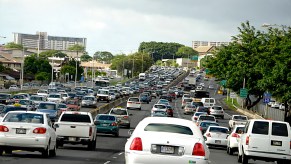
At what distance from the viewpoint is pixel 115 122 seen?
1679 inches

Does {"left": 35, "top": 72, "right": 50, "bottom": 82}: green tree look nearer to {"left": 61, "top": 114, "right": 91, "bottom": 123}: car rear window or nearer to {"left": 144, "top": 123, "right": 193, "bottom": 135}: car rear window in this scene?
{"left": 61, "top": 114, "right": 91, "bottom": 123}: car rear window

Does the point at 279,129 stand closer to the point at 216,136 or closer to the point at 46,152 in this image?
the point at 46,152

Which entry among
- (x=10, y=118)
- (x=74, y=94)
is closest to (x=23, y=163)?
(x=10, y=118)

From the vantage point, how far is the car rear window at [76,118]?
3125 centimetres

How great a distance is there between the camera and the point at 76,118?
103 feet

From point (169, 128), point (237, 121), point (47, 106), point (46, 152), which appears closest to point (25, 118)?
point (46, 152)

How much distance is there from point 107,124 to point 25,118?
18341 millimetres

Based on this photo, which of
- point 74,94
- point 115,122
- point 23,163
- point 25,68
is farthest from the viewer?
point 25,68

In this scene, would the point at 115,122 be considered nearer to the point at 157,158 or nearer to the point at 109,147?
the point at 109,147

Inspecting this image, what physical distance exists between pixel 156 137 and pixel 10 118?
386 inches

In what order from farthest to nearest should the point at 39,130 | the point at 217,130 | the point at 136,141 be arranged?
the point at 217,130, the point at 39,130, the point at 136,141

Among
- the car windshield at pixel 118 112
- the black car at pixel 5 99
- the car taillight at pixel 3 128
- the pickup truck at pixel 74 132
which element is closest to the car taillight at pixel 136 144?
the car taillight at pixel 3 128

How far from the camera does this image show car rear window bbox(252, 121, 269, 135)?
26578 mm

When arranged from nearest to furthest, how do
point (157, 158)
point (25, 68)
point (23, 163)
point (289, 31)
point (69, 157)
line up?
1. point (157, 158)
2. point (23, 163)
3. point (69, 157)
4. point (289, 31)
5. point (25, 68)
